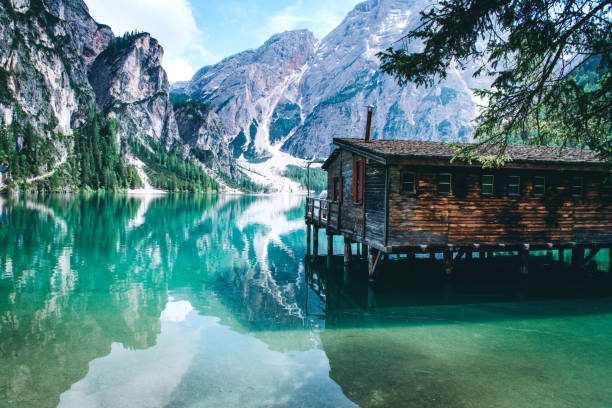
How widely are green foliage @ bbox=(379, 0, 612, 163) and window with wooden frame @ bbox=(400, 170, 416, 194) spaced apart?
6.89 metres

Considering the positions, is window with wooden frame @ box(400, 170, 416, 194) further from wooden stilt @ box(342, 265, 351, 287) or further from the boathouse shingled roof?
wooden stilt @ box(342, 265, 351, 287)

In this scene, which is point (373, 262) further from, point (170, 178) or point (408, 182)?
point (170, 178)

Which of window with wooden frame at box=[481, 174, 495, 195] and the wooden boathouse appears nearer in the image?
the wooden boathouse

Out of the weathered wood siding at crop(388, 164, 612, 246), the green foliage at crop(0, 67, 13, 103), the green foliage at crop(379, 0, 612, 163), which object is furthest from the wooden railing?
the green foliage at crop(0, 67, 13, 103)

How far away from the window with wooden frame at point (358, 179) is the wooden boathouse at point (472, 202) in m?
0.05

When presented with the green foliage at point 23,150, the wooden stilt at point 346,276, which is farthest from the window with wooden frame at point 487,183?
the green foliage at point 23,150

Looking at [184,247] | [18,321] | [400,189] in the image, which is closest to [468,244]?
[400,189]

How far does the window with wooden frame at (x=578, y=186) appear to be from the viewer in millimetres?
19031

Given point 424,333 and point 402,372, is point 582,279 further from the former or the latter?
point 402,372

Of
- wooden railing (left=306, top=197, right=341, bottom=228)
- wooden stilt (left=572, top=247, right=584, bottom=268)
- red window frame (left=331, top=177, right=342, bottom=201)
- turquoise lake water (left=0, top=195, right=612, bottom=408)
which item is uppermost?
red window frame (left=331, top=177, right=342, bottom=201)

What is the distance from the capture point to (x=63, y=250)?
80.8ft

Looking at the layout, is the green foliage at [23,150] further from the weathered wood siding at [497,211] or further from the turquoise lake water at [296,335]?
the weathered wood siding at [497,211]

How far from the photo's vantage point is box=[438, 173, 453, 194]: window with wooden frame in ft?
55.9

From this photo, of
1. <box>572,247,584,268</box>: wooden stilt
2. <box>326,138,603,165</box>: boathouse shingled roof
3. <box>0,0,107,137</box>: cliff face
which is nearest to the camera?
<box>326,138,603,165</box>: boathouse shingled roof
